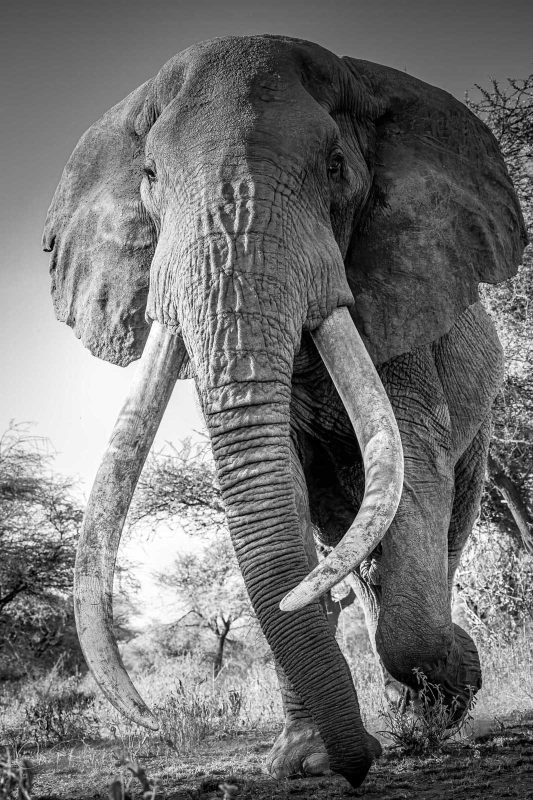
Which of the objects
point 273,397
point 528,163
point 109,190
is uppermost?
point 528,163

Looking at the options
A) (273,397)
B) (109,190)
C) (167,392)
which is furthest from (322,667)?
(109,190)

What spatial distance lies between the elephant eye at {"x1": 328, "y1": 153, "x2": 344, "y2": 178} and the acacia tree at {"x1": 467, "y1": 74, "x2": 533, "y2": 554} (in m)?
6.10

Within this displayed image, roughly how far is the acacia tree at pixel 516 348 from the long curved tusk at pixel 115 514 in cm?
656

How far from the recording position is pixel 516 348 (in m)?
10.6

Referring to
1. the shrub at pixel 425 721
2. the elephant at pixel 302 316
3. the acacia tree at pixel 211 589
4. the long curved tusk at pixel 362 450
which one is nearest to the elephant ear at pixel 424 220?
the elephant at pixel 302 316

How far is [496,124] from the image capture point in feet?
33.2

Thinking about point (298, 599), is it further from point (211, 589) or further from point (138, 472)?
point (211, 589)

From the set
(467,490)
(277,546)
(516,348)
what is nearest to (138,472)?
(277,546)

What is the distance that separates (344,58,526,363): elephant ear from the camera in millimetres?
4848

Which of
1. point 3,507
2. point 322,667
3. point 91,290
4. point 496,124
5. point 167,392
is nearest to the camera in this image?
point 322,667

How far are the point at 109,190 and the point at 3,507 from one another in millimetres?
9320

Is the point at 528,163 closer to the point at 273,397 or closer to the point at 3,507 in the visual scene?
the point at 273,397

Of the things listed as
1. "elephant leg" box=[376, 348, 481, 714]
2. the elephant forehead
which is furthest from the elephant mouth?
the elephant forehead

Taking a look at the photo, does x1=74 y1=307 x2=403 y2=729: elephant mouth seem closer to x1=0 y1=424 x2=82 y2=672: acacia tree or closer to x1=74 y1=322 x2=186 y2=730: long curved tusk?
x1=74 y1=322 x2=186 y2=730: long curved tusk
